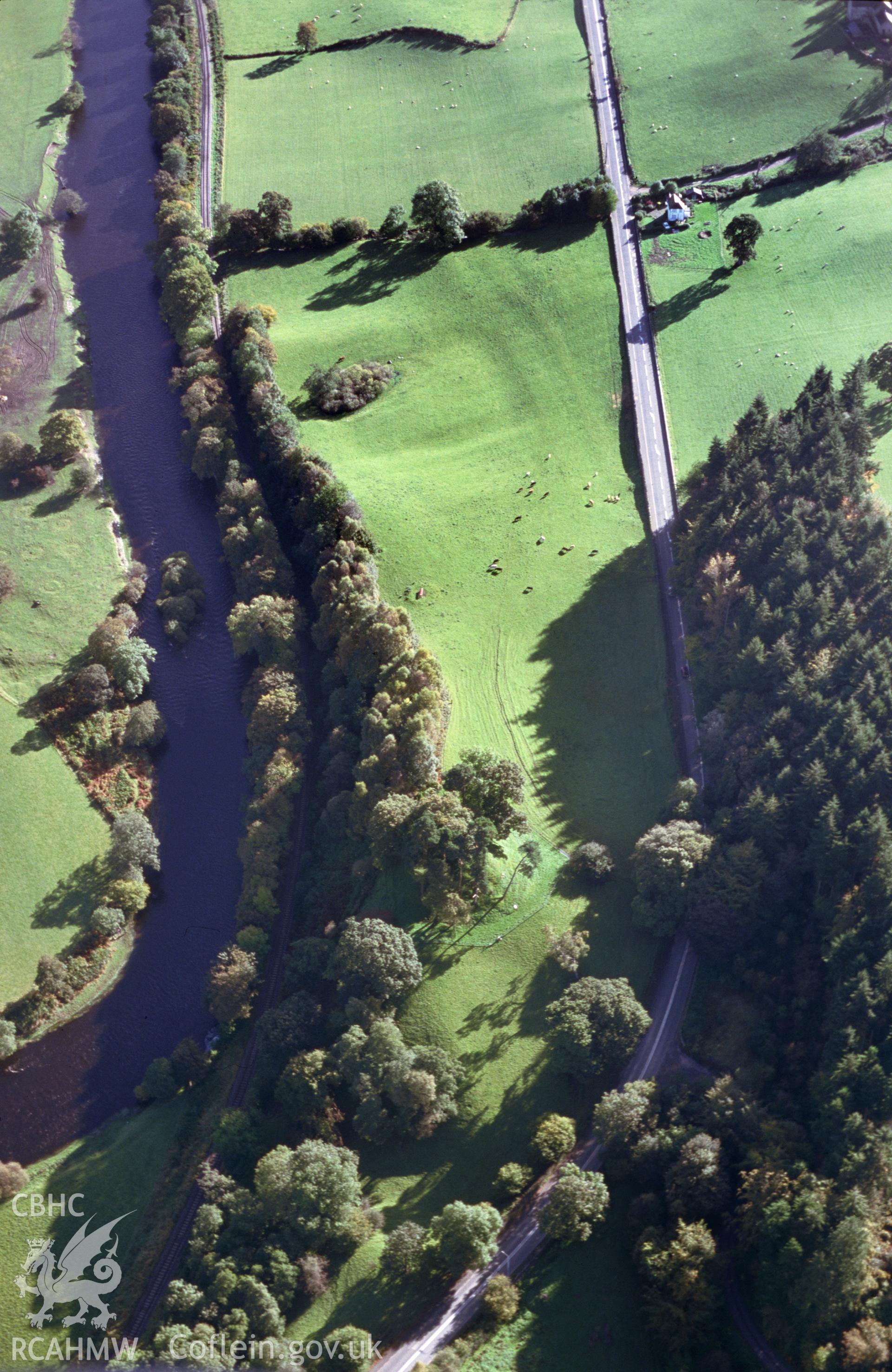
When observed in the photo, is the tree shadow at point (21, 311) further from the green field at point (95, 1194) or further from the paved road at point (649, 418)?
the green field at point (95, 1194)

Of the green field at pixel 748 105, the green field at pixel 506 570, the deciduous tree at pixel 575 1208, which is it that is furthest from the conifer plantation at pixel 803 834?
the green field at pixel 748 105

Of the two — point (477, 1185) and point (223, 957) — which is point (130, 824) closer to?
point (223, 957)

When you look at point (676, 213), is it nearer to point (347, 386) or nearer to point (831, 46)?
point (831, 46)

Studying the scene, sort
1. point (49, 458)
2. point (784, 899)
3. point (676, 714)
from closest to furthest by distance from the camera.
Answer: point (784, 899), point (676, 714), point (49, 458)

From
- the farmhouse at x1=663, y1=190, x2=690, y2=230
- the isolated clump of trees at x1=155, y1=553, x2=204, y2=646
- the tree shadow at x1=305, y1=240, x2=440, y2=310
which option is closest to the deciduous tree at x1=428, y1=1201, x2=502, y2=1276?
the isolated clump of trees at x1=155, y1=553, x2=204, y2=646

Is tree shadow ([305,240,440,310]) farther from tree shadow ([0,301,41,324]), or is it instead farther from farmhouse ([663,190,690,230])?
tree shadow ([0,301,41,324])

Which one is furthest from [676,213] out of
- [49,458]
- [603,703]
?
[49,458]
